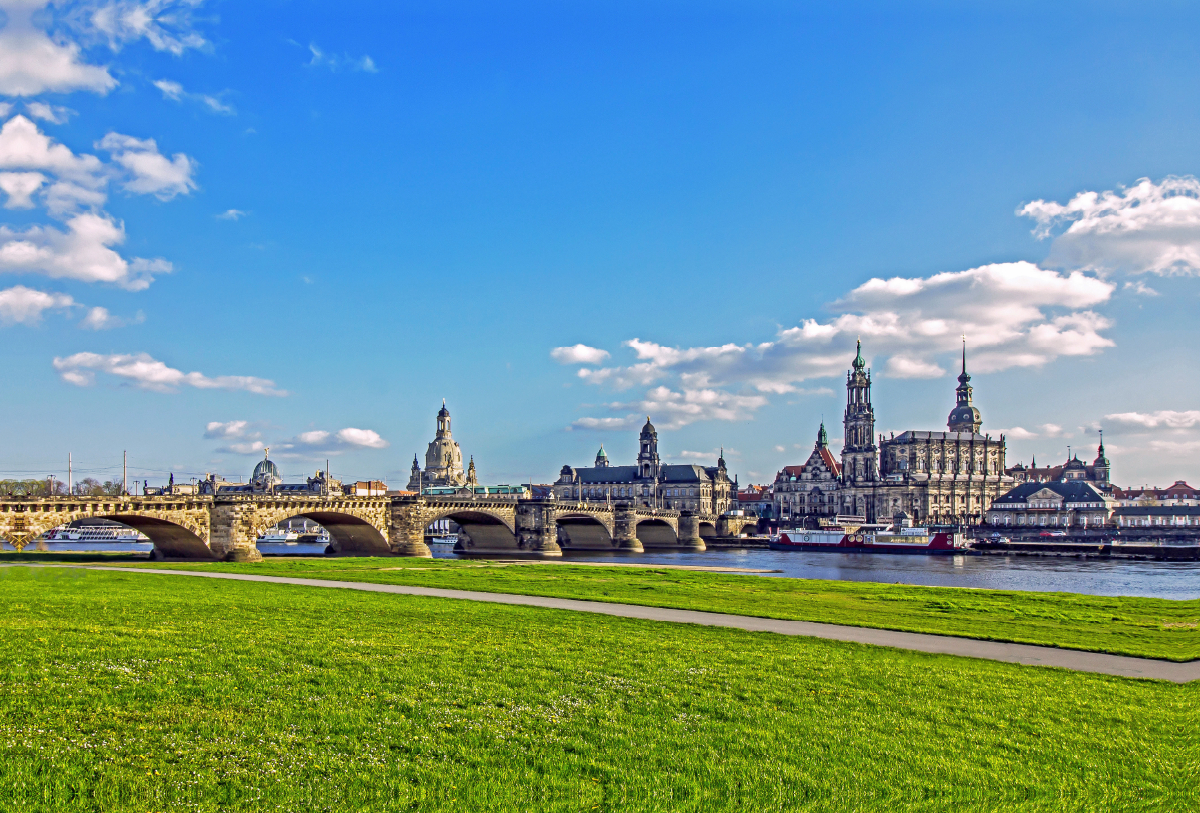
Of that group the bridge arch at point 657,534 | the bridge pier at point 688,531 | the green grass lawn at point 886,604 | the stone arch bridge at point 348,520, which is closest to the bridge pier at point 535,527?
the stone arch bridge at point 348,520

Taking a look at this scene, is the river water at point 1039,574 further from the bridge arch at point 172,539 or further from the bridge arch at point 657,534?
the bridge arch at point 657,534

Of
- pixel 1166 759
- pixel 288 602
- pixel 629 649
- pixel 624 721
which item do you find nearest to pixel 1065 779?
pixel 1166 759

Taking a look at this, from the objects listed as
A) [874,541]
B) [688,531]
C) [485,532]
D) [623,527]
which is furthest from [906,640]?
[874,541]

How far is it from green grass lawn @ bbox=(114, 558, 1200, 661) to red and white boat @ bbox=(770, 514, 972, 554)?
90.1 metres

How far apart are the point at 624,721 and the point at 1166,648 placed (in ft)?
54.6

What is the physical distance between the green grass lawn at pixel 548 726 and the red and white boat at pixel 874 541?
12014cm

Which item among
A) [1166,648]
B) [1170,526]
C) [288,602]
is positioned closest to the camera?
[1166,648]

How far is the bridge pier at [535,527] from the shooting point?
99438mm

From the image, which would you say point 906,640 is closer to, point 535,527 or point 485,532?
point 535,527

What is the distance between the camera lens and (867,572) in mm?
81250

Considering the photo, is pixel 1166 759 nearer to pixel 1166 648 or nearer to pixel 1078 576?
pixel 1166 648

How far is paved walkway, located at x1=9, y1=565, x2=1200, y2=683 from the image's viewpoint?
703 inches

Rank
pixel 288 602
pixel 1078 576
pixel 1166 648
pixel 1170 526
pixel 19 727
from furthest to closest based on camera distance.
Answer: pixel 1170 526 < pixel 1078 576 < pixel 288 602 < pixel 1166 648 < pixel 19 727

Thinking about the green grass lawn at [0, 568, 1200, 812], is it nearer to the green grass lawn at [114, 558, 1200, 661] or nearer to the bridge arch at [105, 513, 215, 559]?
the green grass lawn at [114, 558, 1200, 661]
